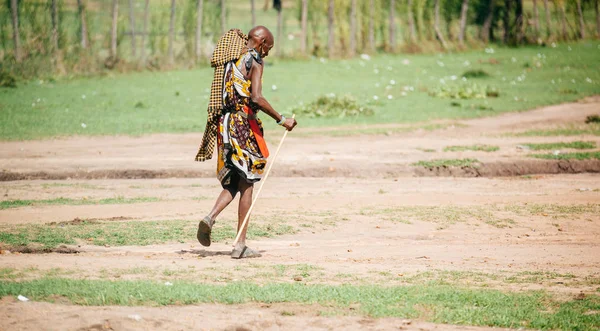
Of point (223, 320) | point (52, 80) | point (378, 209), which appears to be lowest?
point (52, 80)

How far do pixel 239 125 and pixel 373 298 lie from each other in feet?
7.03

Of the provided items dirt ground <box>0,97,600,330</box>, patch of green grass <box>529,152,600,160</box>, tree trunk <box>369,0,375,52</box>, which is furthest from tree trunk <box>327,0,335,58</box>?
patch of green grass <box>529,152,600,160</box>

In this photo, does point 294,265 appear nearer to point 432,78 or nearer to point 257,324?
point 257,324

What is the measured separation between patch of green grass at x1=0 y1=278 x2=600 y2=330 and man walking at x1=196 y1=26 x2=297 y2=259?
133 cm

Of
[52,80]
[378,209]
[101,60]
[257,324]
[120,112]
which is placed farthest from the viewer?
[101,60]

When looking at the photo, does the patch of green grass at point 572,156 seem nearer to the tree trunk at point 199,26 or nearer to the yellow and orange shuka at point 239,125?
the yellow and orange shuka at point 239,125

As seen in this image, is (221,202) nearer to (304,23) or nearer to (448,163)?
(448,163)

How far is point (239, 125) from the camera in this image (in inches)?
315

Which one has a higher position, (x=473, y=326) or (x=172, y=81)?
(x=473, y=326)

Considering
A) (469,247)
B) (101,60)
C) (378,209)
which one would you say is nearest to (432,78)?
(101,60)

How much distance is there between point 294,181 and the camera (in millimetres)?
13492

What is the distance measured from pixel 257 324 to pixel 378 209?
16.7ft

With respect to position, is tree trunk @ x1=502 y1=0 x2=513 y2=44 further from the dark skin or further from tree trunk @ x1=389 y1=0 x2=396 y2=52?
the dark skin

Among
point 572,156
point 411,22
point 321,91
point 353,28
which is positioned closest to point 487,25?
point 411,22
